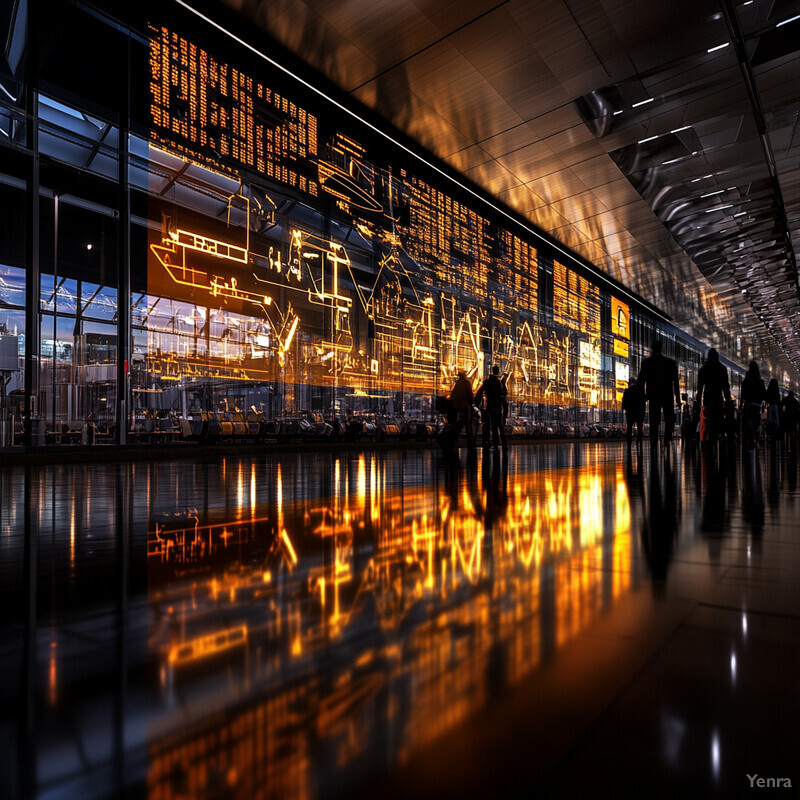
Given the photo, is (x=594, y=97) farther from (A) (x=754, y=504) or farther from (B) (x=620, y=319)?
(B) (x=620, y=319)

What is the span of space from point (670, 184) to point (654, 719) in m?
22.1

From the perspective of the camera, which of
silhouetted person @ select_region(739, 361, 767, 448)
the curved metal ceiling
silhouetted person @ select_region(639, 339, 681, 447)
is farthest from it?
silhouetted person @ select_region(739, 361, 767, 448)

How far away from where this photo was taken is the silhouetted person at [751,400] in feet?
39.9

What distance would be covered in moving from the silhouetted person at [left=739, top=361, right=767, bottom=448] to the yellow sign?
19.4 meters

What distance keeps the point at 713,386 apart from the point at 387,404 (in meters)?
8.35

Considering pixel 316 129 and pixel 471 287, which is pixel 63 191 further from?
pixel 471 287

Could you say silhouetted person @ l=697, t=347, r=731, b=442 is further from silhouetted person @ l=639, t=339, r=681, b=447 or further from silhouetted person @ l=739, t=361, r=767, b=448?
silhouetted person @ l=739, t=361, r=767, b=448

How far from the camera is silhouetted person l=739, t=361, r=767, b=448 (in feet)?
39.9

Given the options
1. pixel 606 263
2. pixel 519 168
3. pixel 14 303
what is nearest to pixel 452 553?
pixel 14 303

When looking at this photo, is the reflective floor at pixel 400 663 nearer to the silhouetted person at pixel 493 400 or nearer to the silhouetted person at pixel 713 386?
the silhouetted person at pixel 713 386

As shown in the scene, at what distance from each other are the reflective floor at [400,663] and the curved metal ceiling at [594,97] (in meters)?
11.7

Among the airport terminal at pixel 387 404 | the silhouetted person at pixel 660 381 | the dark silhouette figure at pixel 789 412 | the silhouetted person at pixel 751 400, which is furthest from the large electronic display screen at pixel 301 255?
the dark silhouette figure at pixel 789 412

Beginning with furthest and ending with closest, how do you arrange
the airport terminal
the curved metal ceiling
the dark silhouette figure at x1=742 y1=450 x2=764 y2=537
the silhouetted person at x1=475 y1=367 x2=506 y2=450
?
the silhouetted person at x1=475 y1=367 x2=506 y2=450
the curved metal ceiling
the dark silhouette figure at x1=742 y1=450 x2=764 y2=537
the airport terminal

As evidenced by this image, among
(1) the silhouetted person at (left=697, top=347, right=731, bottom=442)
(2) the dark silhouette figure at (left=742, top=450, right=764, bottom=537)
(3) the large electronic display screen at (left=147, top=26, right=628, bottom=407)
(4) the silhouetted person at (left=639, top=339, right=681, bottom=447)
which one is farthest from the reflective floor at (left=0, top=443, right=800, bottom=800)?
(3) the large electronic display screen at (left=147, top=26, right=628, bottom=407)
